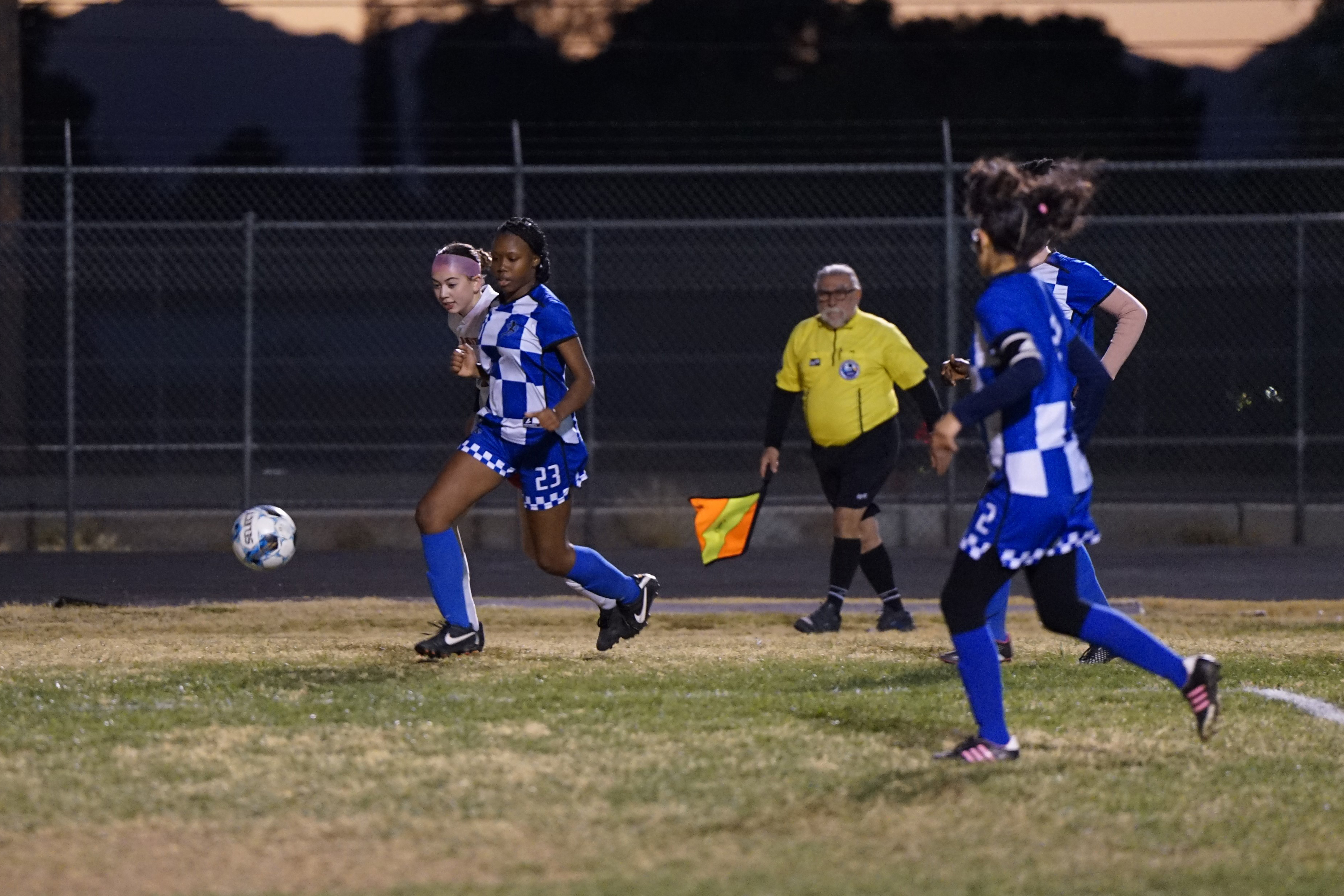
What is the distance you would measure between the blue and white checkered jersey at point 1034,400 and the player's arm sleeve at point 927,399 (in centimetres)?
309

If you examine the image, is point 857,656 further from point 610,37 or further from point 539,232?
point 610,37

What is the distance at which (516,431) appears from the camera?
6.83 meters

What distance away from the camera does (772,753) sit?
5117mm

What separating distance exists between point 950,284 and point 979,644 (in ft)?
26.4

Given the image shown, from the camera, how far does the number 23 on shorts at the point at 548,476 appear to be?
6.96 metres

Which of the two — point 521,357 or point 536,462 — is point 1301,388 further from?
point 521,357

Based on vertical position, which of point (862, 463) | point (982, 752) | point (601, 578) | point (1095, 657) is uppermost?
point (862, 463)

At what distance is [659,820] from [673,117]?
84.0ft

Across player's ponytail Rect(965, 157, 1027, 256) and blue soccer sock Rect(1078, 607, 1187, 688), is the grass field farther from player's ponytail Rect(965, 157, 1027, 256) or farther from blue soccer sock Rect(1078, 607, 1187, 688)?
player's ponytail Rect(965, 157, 1027, 256)

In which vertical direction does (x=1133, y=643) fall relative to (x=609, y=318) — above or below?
below

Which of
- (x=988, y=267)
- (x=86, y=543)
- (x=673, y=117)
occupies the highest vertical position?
(x=673, y=117)

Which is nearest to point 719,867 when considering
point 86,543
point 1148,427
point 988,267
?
point 988,267

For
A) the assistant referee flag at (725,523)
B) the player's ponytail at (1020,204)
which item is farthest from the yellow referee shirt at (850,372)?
the player's ponytail at (1020,204)

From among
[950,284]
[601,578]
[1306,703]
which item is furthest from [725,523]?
[950,284]
